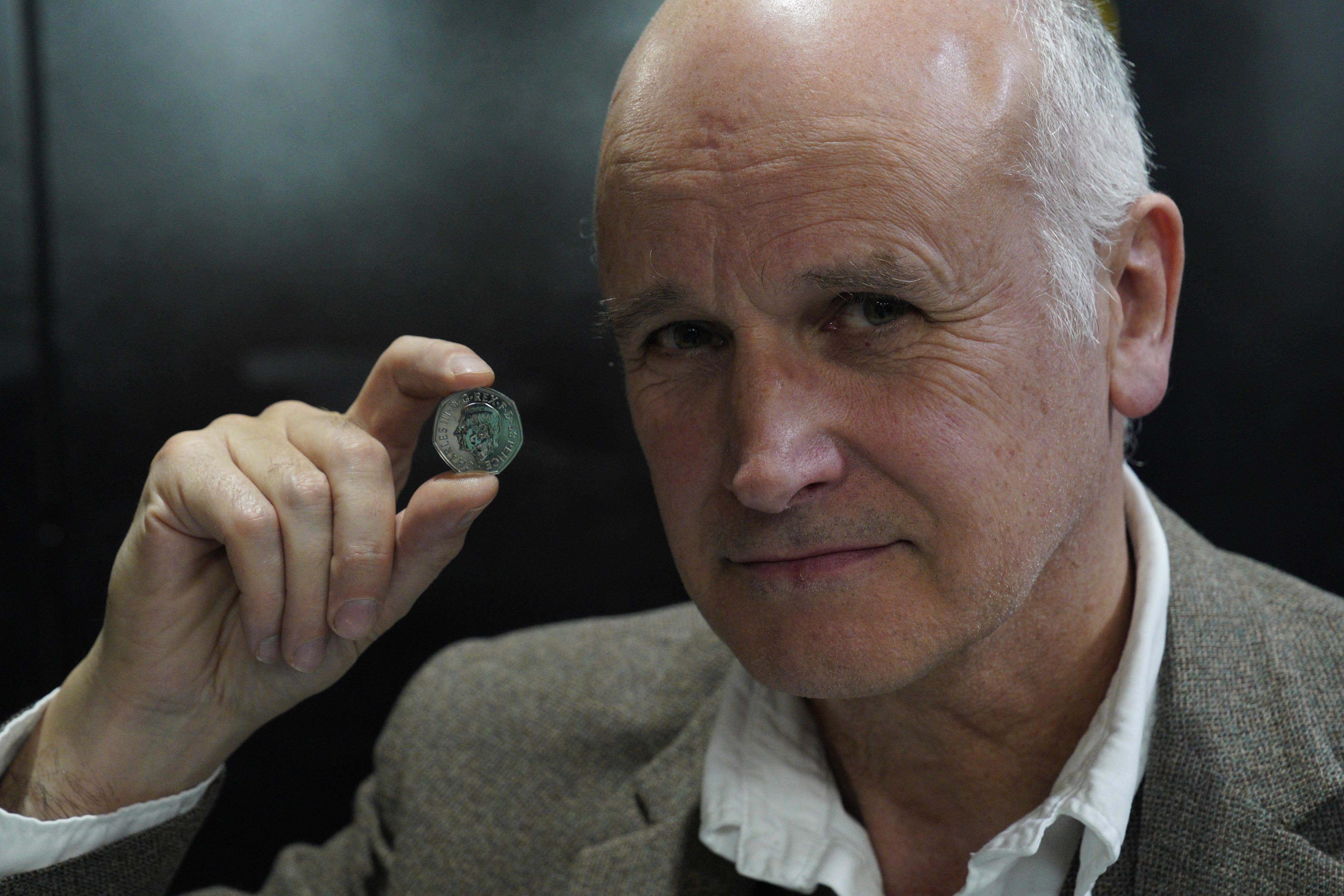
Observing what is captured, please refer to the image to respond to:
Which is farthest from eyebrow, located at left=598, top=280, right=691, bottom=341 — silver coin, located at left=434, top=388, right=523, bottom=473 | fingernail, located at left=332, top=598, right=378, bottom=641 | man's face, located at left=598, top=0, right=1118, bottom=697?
fingernail, located at left=332, top=598, right=378, bottom=641

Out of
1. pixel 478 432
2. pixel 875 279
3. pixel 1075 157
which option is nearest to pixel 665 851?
pixel 478 432

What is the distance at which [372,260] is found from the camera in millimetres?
2732

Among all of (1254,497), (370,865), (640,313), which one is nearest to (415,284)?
(640,313)

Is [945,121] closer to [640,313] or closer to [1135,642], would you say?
[640,313]

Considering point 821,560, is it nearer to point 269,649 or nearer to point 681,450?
point 681,450

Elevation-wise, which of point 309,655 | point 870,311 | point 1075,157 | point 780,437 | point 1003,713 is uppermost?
point 1075,157

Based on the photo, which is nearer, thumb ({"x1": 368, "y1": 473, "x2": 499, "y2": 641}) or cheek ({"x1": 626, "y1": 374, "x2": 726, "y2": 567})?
thumb ({"x1": 368, "y1": 473, "x2": 499, "y2": 641})

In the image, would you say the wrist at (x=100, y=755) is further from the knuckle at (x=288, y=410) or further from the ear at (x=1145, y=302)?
the ear at (x=1145, y=302)

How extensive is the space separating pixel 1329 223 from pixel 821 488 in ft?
4.64

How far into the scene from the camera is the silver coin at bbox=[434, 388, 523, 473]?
5.64 ft

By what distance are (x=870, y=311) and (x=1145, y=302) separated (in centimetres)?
55

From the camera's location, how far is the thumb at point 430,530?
168 cm

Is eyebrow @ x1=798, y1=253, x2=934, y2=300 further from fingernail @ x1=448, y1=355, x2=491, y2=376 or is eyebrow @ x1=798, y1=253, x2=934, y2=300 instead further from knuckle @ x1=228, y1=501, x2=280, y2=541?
knuckle @ x1=228, y1=501, x2=280, y2=541

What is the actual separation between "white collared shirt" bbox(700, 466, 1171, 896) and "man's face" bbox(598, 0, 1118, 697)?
0.87ft
